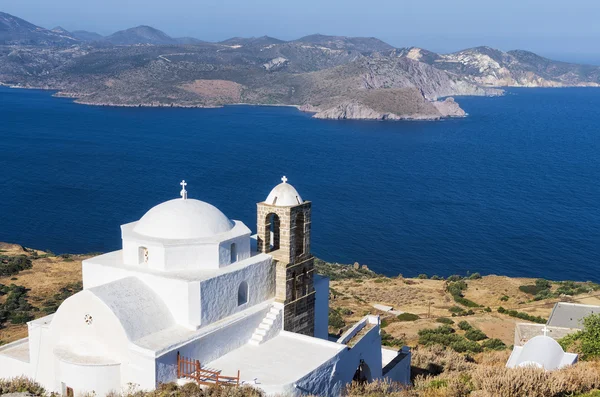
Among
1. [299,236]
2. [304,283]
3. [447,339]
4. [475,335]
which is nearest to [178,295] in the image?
[299,236]

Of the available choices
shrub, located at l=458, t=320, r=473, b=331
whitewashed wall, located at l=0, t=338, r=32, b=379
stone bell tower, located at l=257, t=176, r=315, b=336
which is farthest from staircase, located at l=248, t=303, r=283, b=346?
shrub, located at l=458, t=320, r=473, b=331

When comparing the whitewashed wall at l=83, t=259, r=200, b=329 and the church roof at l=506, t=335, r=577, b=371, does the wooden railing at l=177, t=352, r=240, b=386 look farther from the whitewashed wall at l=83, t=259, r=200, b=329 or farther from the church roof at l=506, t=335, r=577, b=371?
the church roof at l=506, t=335, r=577, b=371

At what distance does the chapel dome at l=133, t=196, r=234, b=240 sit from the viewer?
14750mm

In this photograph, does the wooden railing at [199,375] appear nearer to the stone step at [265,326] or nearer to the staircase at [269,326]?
the staircase at [269,326]

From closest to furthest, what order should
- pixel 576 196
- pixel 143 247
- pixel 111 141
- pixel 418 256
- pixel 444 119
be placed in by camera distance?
pixel 143 247 < pixel 418 256 < pixel 576 196 < pixel 111 141 < pixel 444 119

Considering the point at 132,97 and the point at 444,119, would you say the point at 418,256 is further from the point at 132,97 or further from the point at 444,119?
the point at 132,97

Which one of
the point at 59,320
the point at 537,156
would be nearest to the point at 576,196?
the point at 537,156

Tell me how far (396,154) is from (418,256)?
43954 millimetres

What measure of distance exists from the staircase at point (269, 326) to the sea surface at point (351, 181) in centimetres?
3233

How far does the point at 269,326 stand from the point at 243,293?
3.35ft

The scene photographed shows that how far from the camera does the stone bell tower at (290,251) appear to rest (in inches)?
626

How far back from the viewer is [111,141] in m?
97.4

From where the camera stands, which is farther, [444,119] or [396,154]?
[444,119]

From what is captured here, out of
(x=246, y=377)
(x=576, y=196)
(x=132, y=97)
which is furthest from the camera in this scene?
(x=132, y=97)
